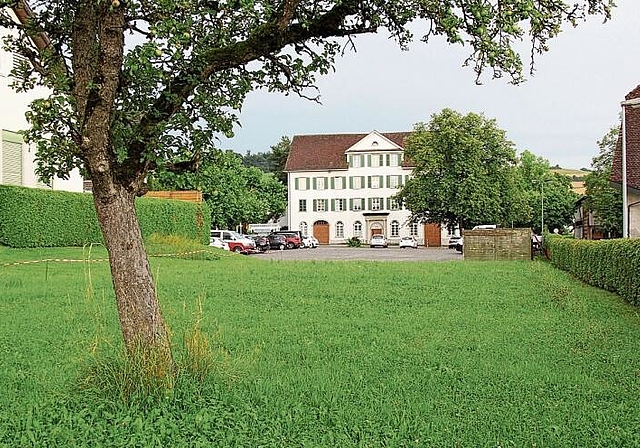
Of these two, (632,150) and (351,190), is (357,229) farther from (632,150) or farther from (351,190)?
(632,150)

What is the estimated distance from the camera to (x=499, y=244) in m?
33.4

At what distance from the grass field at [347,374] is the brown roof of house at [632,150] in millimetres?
13928

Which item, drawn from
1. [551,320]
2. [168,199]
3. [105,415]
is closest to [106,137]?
[105,415]

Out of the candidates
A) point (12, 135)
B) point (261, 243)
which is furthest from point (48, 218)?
point (261, 243)

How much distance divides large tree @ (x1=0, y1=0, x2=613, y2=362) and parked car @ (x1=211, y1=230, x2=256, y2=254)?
4282 cm

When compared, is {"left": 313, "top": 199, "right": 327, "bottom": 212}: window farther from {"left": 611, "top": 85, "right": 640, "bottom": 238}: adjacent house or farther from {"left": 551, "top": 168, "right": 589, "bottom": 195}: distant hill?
{"left": 611, "top": 85, "right": 640, "bottom": 238}: adjacent house

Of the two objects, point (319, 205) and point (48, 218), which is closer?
point (48, 218)

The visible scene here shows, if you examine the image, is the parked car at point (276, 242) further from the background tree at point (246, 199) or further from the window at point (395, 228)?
the window at point (395, 228)

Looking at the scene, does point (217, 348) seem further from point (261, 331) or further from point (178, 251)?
point (178, 251)

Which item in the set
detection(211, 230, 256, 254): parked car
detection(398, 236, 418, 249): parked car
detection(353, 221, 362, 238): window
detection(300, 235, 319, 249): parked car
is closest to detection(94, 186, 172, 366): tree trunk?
detection(211, 230, 256, 254): parked car

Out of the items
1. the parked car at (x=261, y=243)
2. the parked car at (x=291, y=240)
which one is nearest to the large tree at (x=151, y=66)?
the parked car at (x=261, y=243)

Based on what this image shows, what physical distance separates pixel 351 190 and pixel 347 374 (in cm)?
7334

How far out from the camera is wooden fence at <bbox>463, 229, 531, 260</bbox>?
3334cm

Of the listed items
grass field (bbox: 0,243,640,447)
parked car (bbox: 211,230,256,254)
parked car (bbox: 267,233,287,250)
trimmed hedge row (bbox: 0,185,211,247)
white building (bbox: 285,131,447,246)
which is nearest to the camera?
grass field (bbox: 0,243,640,447)
